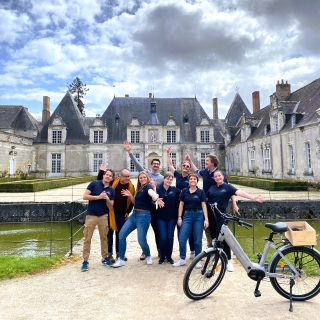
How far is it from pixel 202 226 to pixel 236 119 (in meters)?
29.7

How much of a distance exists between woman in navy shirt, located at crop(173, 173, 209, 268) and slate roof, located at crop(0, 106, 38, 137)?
105 ft

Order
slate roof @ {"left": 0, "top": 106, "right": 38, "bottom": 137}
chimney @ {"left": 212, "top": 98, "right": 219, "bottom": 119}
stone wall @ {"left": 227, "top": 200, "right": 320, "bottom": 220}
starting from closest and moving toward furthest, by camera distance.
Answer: stone wall @ {"left": 227, "top": 200, "right": 320, "bottom": 220} → slate roof @ {"left": 0, "top": 106, "right": 38, "bottom": 137} → chimney @ {"left": 212, "top": 98, "right": 219, "bottom": 119}

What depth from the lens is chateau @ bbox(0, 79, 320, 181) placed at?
1001 inches

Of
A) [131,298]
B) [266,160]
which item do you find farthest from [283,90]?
[131,298]

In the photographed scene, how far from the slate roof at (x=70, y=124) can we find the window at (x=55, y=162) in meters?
1.84

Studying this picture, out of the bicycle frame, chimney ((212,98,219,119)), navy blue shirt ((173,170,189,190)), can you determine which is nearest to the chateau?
chimney ((212,98,219,119))

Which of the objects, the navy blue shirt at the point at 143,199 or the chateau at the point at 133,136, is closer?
the navy blue shirt at the point at 143,199

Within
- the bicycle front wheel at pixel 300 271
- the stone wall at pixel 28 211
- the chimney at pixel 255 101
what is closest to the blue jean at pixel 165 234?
the bicycle front wheel at pixel 300 271

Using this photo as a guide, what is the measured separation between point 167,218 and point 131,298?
5.04 feet

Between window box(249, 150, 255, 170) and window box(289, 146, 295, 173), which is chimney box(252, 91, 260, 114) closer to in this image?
window box(249, 150, 255, 170)

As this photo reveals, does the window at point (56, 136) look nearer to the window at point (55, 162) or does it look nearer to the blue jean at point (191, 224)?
the window at point (55, 162)

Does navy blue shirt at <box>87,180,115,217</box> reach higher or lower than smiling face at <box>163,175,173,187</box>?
lower

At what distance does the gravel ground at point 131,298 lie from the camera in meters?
2.96

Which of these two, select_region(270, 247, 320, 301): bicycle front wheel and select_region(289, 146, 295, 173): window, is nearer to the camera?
select_region(270, 247, 320, 301): bicycle front wheel
